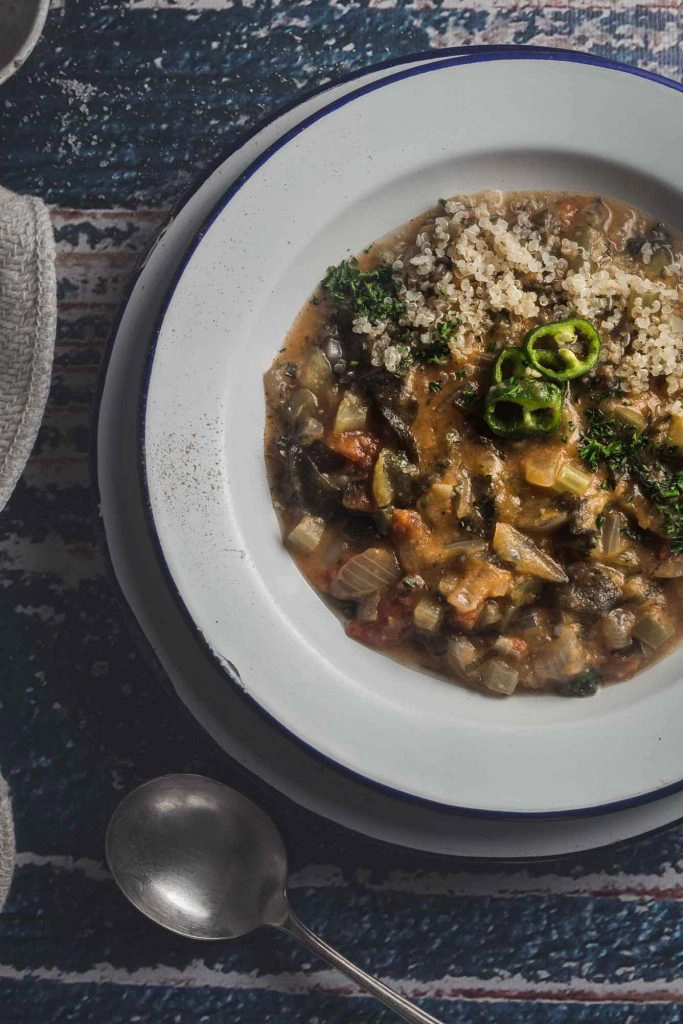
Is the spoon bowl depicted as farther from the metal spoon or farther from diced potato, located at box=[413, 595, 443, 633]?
diced potato, located at box=[413, 595, 443, 633]

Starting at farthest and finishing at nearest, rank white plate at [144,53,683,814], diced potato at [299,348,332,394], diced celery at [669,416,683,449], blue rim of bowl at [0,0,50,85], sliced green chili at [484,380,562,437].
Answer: blue rim of bowl at [0,0,50,85] → diced potato at [299,348,332,394] → diced celery at [669,416,683,449] → sliced green chili at [484,380,562,437] → white plate at [144,53,683,814]

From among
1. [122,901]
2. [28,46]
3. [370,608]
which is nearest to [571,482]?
[370,608]

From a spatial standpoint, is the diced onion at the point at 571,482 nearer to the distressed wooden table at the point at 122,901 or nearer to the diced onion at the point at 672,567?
the diced onion at the point at 672,567

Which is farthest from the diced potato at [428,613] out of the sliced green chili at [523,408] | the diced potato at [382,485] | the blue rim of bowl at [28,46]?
the blue rim of bowl at [28,46]

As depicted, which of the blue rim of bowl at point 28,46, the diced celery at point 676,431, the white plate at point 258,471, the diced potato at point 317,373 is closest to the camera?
the white plate at point 258,471

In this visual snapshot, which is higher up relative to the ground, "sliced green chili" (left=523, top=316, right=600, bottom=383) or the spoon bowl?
"sliced green chili" (left=523, top=316, right=600, bottom=383)

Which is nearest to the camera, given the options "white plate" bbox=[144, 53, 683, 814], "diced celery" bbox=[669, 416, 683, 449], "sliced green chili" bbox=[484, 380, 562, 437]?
"white plate" bbox=[144, 53, 683, 814]

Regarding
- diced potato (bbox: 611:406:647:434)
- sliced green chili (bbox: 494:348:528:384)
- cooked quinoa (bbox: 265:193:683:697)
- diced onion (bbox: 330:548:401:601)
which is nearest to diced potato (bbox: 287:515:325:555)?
cooked quinoa (bbox: 265:193:683:697)
